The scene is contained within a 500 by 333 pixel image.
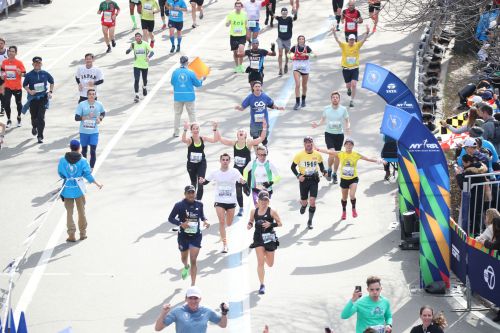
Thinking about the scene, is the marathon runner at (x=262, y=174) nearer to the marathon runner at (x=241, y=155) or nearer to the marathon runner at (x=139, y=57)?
the marathon runner at (x=241, y=155)

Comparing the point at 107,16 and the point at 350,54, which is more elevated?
the point at 350,54

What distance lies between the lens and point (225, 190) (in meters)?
19.4

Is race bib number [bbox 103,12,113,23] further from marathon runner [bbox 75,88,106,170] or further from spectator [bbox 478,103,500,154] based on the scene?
spectator [bbox 478,103,500,154]

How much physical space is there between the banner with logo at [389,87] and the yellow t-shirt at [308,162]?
1601 mm

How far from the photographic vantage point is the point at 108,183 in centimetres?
2270

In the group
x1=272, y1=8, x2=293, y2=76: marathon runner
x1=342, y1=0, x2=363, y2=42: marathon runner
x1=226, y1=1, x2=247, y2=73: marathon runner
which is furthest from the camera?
x1=342, y1=0, x2=363, y2=42: marathon runner

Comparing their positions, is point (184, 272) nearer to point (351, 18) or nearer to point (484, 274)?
point (484, 274)

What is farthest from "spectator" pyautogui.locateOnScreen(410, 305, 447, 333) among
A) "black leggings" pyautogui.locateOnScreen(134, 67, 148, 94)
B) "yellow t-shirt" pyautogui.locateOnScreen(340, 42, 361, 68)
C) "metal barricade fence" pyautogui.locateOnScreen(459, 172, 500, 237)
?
"black leggings" pyautogui.locateOnScreen(134, 67, 148, 94)

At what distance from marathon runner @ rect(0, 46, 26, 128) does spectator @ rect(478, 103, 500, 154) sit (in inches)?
395

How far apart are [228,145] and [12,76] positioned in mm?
6294

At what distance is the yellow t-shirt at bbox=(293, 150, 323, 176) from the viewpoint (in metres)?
20.4

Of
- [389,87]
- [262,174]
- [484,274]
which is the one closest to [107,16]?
[389,87]

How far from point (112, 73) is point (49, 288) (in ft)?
41.9

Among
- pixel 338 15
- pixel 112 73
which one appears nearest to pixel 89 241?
pixel 112 73
